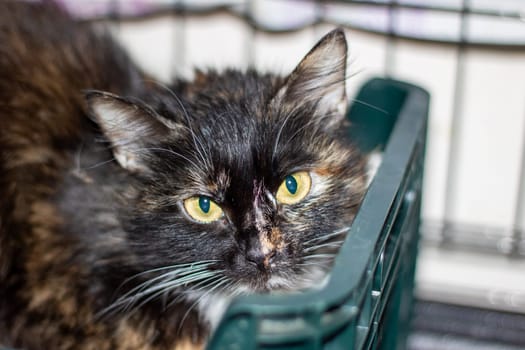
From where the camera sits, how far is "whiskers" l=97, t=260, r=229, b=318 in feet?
4.02

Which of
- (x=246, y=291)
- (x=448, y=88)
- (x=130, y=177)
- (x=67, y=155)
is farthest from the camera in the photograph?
(x=448, y=88)

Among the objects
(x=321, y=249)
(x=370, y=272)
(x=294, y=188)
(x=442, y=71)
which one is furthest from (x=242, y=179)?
(x=442, y=71)

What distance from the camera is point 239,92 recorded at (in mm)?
1373

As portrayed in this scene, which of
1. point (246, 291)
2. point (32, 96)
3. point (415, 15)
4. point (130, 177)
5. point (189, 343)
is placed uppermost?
point (415, 15)

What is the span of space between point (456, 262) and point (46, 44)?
1.26 m

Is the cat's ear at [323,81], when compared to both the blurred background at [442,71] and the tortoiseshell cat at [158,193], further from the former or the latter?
the blurred background at [442,71]

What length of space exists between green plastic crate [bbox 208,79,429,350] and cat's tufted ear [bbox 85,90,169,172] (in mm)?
393

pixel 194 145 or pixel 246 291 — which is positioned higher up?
pixel 194 145

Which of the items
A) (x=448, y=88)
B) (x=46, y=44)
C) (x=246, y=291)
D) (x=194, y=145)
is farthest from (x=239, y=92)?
(x=448, y=88)

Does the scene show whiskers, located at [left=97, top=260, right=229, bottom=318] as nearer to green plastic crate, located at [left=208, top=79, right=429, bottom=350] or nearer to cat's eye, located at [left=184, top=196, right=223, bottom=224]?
cat's eye, located at [left=184, top=196, right=223, bottom=224]

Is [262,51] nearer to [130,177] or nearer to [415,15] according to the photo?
[415,15]

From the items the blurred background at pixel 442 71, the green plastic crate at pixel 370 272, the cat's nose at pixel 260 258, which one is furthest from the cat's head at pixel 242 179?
the blurred background at pixel 442 71

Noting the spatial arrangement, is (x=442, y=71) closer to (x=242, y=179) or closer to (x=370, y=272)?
(x=242, y=179)

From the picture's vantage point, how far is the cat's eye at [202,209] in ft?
4.05
